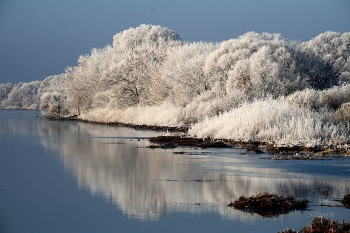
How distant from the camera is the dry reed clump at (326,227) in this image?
890 cm

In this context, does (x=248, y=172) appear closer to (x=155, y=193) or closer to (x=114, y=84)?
(x=155, y=193)

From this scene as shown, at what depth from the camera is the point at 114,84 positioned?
5119 cm

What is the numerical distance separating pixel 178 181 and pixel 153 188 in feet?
3.98

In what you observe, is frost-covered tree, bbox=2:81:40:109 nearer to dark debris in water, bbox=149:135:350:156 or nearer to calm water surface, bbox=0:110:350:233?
dark debris in water, bbox=149:135:350:156

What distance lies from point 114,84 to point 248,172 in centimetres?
3596

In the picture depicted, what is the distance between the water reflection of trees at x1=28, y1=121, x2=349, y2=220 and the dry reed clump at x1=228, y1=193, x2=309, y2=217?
0.36m

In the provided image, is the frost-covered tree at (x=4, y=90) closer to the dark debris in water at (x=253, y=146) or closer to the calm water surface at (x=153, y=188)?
the dark debris in water at (x=253, y=146)

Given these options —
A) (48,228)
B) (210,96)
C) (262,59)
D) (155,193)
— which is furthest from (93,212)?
(262,59)

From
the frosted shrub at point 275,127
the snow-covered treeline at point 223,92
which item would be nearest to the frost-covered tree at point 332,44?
the snow-covered treeline at point 223,92

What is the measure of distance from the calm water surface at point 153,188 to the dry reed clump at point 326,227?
0.75 metres

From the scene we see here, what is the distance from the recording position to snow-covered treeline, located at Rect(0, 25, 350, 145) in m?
25.3

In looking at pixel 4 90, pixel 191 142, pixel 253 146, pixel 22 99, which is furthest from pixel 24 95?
pixel 253 146

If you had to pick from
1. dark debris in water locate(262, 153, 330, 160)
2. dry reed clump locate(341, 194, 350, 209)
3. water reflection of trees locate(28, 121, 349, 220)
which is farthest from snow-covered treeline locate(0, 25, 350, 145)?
dry reed clump locate(341, 194, 350, 209)

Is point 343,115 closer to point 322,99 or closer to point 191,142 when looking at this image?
point 322,99
